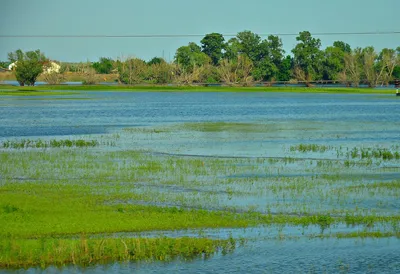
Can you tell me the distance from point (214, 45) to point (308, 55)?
85.4ft

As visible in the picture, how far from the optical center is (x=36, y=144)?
38.9m

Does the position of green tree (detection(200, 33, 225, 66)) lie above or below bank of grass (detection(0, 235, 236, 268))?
above

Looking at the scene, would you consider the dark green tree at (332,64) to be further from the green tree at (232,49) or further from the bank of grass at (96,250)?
the bank of grass at (96,250)

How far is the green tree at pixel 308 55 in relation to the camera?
155m

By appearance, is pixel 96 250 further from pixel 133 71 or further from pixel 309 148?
pixel 133 71

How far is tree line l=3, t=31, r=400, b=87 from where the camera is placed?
148 m

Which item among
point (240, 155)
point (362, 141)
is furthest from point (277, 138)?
point (240, 155)

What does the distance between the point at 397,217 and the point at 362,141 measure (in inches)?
825

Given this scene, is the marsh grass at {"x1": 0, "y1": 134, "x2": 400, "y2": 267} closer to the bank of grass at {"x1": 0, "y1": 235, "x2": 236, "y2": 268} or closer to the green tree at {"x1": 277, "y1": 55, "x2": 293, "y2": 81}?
the bank of grass at {"x1": 0, "y1": 235, "x2": 236, "y2": 268}

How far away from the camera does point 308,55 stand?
156 m

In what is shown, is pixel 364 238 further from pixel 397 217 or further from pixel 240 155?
pixel 240 155

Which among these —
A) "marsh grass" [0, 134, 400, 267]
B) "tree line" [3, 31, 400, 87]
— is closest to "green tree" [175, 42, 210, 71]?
"tree line" [3, 31, 400, 87]

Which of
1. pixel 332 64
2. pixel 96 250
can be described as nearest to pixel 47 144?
pixel 96 250

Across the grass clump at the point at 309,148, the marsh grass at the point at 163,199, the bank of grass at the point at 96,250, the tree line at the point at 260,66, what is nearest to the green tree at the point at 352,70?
the tree line at the point at 260,66
